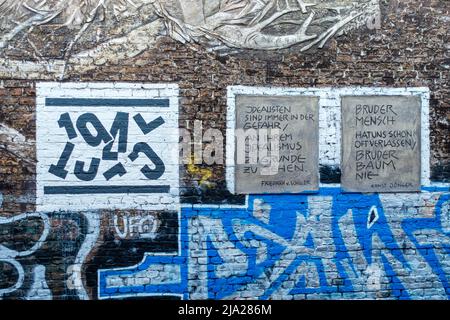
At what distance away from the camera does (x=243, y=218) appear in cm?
552

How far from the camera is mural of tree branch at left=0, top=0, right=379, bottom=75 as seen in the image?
5289mm

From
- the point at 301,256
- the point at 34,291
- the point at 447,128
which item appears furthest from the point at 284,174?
the point at 34,291

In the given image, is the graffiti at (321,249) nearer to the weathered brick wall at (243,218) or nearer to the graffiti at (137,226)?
the weathered brick wall at (243,218)

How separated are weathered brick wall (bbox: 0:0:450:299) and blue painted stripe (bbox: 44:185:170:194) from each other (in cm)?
20

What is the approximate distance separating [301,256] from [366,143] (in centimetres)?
139

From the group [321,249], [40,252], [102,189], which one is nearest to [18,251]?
[40,252]

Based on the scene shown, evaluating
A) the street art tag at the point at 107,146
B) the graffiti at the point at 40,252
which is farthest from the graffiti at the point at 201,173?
the graffiti at the point at 40,252

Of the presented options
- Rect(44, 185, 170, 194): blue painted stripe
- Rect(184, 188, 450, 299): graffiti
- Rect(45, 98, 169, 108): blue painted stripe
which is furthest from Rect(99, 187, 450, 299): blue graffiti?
Rect(45, 98, 169, 108): blue painted stripe

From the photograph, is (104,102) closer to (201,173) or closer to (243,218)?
(201,173)

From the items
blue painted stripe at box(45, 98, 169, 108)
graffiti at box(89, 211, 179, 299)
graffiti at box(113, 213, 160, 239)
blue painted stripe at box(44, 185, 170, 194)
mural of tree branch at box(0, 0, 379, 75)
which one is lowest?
graffiti at box(89, 211, 179, 299)

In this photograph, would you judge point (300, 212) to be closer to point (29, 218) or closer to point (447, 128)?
point (447, 128)

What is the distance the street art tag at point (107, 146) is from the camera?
17.4ft

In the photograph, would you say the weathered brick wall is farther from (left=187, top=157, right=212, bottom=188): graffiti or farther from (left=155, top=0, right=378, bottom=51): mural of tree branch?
(left=155, top=0, right=378, bottom=51): mural of tree branch

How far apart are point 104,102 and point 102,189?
89 centimetres
